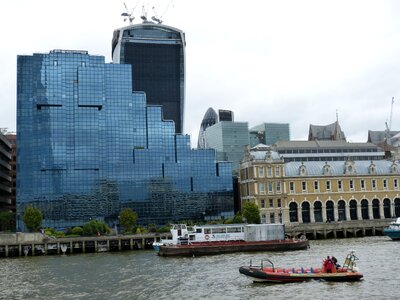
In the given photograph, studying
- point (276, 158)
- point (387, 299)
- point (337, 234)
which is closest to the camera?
point (387, 299)

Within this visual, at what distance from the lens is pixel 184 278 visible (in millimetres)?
75750

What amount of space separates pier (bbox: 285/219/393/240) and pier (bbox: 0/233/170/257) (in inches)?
1233

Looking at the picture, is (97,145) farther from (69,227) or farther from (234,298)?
(234,298)

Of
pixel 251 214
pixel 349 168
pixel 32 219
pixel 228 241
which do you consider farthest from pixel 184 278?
pixel 349 168

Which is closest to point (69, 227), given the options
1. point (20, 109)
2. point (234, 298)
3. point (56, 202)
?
point (56, 202)

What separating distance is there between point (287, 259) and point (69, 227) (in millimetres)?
104004

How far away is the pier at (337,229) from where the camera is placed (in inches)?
5655

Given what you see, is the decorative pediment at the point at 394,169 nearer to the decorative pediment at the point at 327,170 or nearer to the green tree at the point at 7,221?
the decorative pediment at the point at 327,170

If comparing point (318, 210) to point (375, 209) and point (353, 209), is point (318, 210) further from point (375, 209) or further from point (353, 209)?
point (375, 209)

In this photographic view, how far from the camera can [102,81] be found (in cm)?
19512

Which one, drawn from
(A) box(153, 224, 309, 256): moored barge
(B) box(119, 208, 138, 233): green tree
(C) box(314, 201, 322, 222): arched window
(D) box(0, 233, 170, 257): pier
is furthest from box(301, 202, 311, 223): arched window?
(A) box(153, 224, 309, 256): moored barge

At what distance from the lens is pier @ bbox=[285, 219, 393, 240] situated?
144m

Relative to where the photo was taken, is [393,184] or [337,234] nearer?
[337,234]

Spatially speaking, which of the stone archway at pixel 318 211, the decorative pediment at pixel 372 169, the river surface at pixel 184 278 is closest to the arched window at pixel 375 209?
the decorative pediment at pixel 372 169
